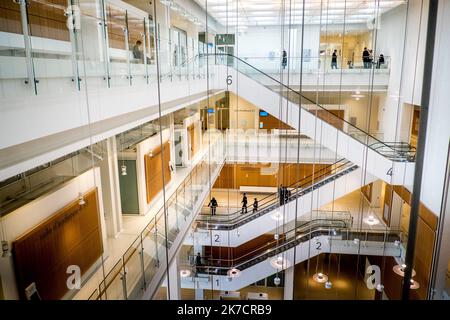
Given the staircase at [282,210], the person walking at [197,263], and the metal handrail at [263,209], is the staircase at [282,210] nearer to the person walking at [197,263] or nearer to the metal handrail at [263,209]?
the metal handrail at [263,209]

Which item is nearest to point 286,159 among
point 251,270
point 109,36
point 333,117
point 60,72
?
point 333,117

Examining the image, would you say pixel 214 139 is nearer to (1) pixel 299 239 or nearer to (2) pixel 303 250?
(1) pixel 299 239

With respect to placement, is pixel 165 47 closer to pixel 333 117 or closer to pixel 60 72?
pixel 60 72

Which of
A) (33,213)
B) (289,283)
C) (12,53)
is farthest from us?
(289,283)

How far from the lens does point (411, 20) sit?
6238mm

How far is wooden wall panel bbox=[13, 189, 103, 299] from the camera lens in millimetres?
3262

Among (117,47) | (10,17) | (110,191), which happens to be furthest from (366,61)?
(10,17)

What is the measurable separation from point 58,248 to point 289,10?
20.4ft

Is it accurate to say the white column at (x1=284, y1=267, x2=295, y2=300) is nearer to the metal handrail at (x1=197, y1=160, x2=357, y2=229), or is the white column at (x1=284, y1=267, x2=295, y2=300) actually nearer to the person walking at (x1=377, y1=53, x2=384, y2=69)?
the metal handrail at (x1=197, y1=160, x2=357, y2=229)

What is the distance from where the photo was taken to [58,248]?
3.82 m

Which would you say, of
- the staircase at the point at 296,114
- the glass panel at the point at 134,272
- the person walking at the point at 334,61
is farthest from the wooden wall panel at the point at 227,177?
the glass panel at the point at 134,272

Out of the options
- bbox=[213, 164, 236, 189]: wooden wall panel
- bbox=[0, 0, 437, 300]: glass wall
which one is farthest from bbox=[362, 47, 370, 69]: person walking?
bbox=[213, 164, 236, 189]: wooden wall panel
